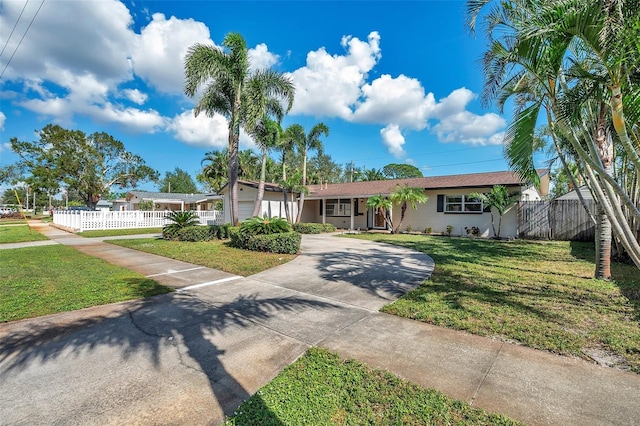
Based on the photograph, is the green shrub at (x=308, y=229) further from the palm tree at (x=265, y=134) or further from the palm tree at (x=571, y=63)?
the palm tree at (x=571, y=63)

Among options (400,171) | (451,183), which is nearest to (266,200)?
(451,183)

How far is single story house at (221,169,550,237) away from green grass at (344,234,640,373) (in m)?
7.36

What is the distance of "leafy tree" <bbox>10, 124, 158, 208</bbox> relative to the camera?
3334 cm

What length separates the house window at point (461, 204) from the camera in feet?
51.3

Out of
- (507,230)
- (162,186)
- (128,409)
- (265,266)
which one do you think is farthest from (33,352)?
(162,186)

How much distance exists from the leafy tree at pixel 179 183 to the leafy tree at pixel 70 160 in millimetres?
25866

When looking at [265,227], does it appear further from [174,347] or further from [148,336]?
[174,347]

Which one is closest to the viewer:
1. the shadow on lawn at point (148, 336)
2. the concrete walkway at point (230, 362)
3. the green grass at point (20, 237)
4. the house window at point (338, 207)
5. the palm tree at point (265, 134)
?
the concrete walkway at point (230, 362)

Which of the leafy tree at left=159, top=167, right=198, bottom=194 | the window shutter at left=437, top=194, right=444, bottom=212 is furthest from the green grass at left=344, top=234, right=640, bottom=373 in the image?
the leafy tree at left=159, top=167, right=198, bottom=194

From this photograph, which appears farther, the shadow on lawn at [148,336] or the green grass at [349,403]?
the shadow on lawn at [148,336]

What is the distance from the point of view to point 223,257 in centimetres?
911

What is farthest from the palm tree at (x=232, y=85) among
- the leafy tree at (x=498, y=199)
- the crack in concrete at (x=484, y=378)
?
the crack in concrete at (x=484, y=378)

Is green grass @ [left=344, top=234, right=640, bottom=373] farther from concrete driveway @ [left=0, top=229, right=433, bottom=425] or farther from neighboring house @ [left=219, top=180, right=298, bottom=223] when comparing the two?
neighboring house @ [left=219, top=180, right=298, bottom=223]

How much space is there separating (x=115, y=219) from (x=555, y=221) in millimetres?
26567
